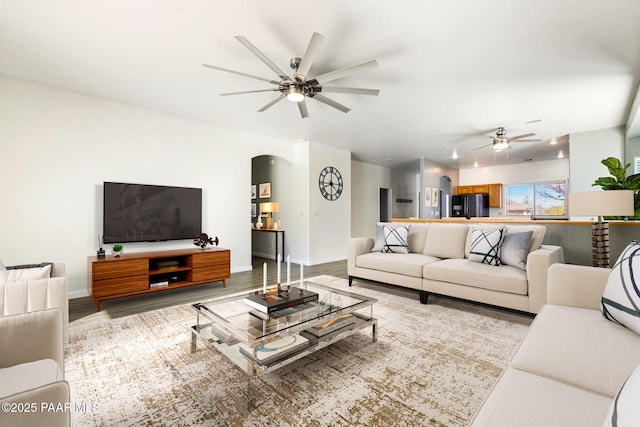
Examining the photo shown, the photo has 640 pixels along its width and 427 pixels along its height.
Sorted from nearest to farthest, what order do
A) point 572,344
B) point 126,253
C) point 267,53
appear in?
1. point 572,344
2. point 267,53
3. point 126,253

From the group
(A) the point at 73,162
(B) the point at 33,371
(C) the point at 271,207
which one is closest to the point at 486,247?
(B) the point at 33,371

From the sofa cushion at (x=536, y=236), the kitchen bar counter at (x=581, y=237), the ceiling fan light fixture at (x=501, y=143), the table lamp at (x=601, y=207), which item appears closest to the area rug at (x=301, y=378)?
the sofa cushion at (x=536, y=236)

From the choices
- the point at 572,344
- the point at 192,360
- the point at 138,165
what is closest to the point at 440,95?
the point at 572,344

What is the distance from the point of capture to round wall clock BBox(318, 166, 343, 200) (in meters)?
6.15

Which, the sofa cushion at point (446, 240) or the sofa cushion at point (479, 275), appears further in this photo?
the sofa cushion at point (446, 240)

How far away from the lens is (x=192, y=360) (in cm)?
202

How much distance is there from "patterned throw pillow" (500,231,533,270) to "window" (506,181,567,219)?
241 inches

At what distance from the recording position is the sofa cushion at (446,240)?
3588mm

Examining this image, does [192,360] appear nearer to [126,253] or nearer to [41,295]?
[41,295]

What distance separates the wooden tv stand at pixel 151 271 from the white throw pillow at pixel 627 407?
153 inches

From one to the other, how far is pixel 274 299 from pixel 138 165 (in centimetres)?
312

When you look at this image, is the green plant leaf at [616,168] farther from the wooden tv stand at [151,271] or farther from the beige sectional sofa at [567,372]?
the wooden tv stand at [151,271]

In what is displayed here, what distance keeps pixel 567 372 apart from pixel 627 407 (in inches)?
25.2

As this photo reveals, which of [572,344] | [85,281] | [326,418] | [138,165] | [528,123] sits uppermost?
[528,123]
